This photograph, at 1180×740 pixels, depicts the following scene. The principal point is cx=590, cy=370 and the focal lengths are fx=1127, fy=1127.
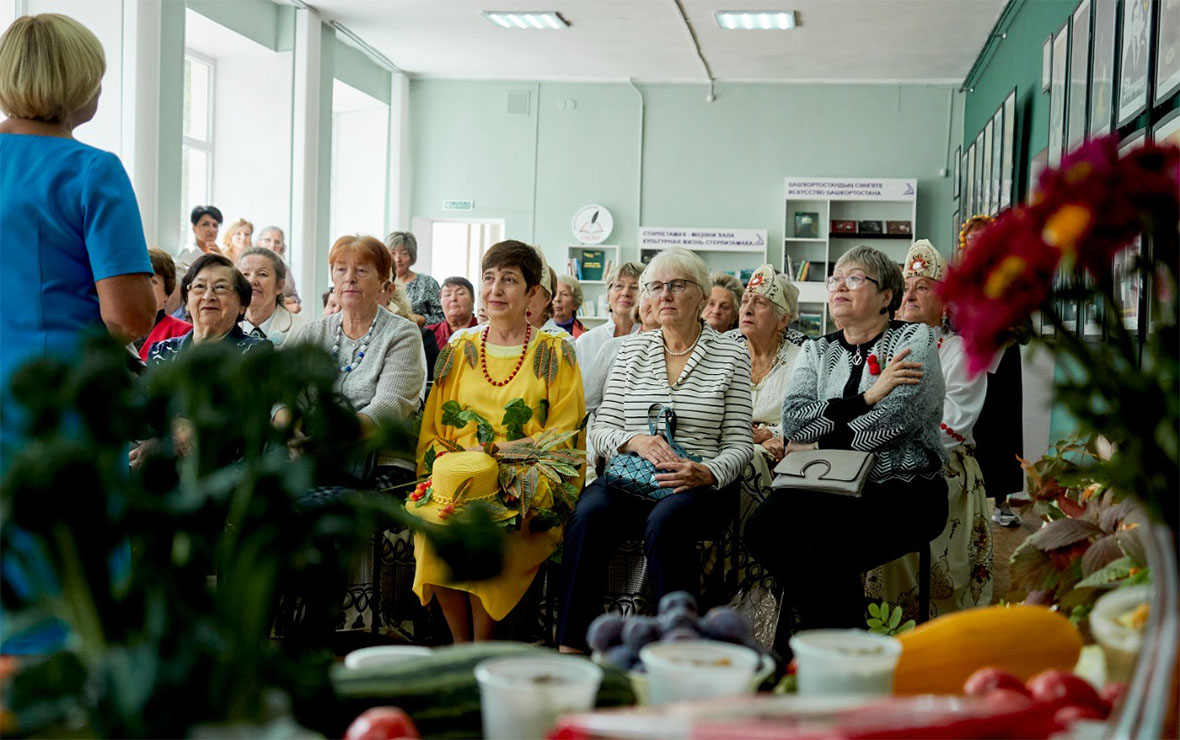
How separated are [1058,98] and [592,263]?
697 centimetres

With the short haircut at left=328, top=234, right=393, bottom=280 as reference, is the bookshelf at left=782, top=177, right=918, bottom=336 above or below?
above

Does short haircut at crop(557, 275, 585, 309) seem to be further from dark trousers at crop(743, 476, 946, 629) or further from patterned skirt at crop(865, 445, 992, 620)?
dark trousers at crop(743, 476, 946, 629)

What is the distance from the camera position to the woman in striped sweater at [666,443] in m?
3.25

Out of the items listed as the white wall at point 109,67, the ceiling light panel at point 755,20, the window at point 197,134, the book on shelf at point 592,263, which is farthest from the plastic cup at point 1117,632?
the book on shelf at point 592,263

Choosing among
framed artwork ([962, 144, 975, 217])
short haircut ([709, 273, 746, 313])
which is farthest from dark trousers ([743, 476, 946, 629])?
framed artwork ([962, 144, 975, 217])

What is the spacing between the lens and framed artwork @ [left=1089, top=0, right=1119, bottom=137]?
4270mm

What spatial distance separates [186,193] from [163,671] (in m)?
9.43

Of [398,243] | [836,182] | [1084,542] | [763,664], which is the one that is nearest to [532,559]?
[1084,542]

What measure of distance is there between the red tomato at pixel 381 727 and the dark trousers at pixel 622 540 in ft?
8.16

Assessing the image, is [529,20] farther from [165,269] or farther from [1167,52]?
[1167,52]

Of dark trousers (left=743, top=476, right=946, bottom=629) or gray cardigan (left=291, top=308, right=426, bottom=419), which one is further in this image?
gray cardigan (left=291, top=308, right=426, bottom=419)

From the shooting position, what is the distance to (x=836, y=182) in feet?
37.4

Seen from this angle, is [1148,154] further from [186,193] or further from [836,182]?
[836,182]

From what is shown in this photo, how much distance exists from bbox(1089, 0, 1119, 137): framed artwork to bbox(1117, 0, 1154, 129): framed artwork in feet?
0.40
